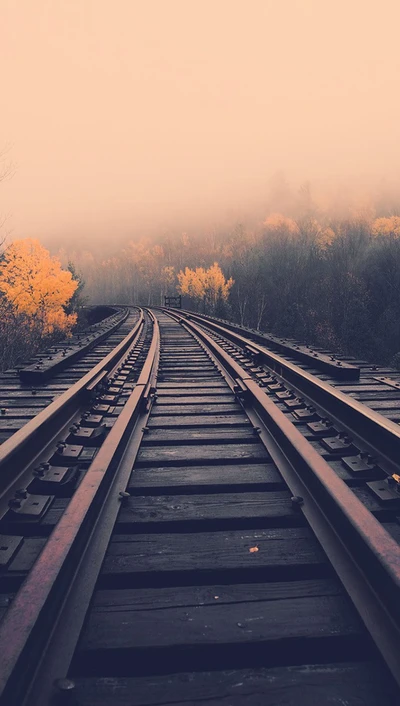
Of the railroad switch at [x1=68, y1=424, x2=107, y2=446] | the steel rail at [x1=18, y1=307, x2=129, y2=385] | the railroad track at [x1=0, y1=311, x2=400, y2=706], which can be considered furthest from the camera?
the steel rail at [x1=18, y1=307, x2=129, y2=385]

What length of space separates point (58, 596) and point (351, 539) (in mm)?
1217

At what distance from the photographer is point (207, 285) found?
224 ft

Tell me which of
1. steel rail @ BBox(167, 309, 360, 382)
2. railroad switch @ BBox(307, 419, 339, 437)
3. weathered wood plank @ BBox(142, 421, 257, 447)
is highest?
steel rail @ BBox(167, 309, 360, 382)

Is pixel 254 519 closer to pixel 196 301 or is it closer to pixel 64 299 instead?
pixel 64 299

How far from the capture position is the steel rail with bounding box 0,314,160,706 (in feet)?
3.77

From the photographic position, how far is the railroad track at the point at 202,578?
4.11 ft

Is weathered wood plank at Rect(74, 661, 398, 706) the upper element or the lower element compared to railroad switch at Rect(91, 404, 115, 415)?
lower

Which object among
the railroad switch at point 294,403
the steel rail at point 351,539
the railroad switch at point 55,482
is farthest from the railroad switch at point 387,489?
the railroad switch at point 55,482

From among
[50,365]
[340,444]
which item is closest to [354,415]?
[340,444]

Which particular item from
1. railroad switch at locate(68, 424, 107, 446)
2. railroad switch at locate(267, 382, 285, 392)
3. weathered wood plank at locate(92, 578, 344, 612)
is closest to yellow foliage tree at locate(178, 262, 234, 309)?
railroad switch at locate(267, 382, 285, 392)

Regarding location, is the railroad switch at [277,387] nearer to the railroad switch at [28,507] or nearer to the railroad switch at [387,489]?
the railroad switch at [387,489]

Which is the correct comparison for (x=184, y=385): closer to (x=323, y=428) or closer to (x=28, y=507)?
(x=323, y=428)

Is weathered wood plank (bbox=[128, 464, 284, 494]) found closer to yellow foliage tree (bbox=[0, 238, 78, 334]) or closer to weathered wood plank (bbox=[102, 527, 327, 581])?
weathered wood plank (bbox=[102, 527, 327, 581])

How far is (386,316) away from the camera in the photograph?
39.2 metres
